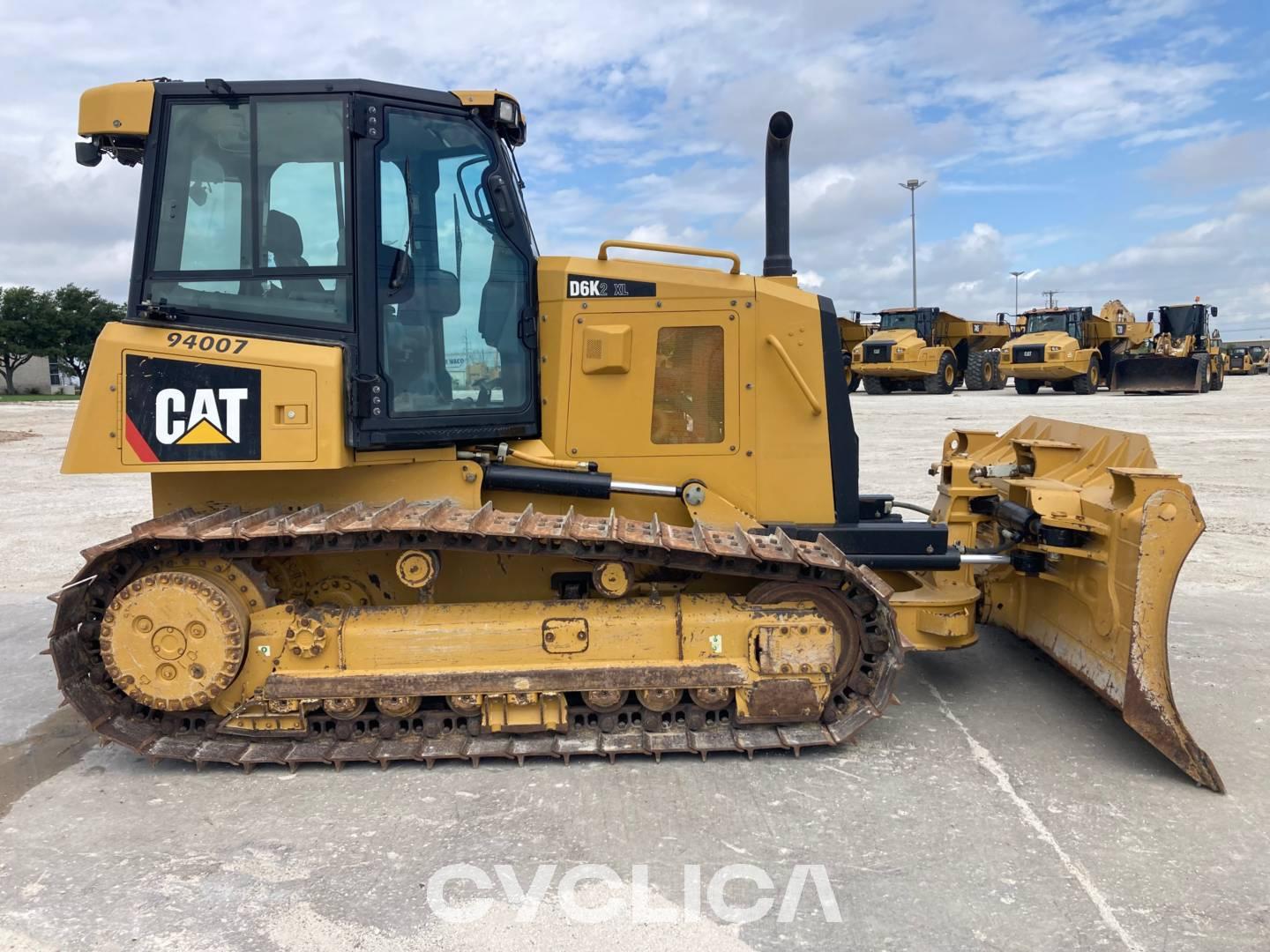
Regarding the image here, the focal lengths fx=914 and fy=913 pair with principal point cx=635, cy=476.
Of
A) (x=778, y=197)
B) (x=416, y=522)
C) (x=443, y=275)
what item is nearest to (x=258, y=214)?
(x=443, y=275)

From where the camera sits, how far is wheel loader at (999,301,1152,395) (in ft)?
100

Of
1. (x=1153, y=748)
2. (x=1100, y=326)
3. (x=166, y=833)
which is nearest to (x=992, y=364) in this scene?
(x=1100, y=326)

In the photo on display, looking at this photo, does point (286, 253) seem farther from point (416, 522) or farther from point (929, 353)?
point (929, 353)

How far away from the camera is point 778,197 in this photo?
197 inches

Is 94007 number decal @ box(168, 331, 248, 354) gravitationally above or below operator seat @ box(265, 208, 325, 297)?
below

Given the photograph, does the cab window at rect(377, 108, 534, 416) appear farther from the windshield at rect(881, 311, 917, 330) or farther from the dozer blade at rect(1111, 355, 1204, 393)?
the dozer blade at rect(1111, 355, 1204, 393)

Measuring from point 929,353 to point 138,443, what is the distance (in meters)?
31.1

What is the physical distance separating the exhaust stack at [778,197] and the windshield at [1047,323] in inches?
1211

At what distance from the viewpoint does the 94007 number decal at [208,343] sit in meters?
4.15

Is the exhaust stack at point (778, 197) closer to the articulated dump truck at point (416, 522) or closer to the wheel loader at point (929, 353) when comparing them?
the articulated dump truck at point (416, 522)

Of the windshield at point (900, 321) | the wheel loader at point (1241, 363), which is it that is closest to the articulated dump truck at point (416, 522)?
the windshield at point (900, 321)

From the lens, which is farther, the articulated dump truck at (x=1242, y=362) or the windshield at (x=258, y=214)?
the articulated dump truck at (x=1242, y=362)

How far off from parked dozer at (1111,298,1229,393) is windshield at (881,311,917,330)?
7.04m

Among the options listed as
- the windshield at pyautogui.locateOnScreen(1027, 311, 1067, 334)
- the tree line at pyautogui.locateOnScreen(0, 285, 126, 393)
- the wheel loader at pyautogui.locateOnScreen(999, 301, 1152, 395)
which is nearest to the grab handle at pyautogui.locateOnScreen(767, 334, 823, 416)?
the wheel loader at pyautogui.locateOnScreen(999, 301, 1152, 395)
